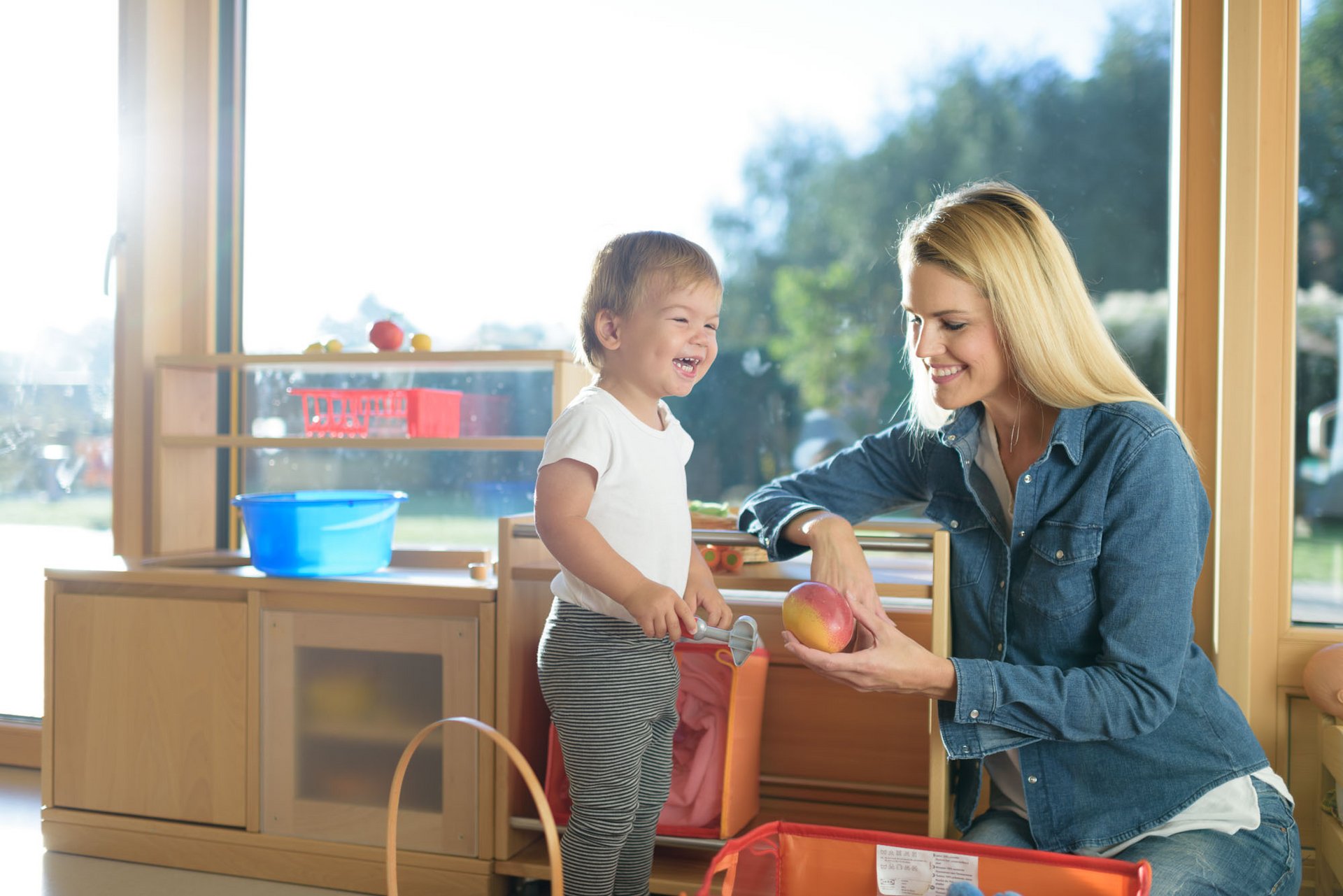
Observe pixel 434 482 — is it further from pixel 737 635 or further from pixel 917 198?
pixel 737 635

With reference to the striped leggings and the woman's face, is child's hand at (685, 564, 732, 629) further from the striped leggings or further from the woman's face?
the woman's face

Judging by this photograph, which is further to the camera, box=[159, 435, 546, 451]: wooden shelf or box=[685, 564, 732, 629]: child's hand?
box=[159, 435, 546, 451]: wooden shelf

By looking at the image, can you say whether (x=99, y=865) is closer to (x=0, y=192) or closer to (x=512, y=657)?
(x=512, y=657)

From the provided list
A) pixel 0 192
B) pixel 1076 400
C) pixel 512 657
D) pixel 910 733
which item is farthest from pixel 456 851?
pixel 0 192

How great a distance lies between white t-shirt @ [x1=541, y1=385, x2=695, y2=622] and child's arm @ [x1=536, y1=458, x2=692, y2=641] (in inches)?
1.1

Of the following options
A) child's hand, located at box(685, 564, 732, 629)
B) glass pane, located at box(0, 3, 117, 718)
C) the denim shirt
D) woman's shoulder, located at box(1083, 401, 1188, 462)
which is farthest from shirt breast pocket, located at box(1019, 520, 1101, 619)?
glass pane, located at box(0, 3, 117, 718)

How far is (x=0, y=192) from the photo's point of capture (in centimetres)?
290

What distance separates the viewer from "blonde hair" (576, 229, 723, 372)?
153cm

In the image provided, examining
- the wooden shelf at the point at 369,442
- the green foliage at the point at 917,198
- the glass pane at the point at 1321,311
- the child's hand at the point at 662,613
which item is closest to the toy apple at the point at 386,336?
the wooden shelf at the point at 369,442

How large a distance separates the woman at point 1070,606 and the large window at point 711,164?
864mm

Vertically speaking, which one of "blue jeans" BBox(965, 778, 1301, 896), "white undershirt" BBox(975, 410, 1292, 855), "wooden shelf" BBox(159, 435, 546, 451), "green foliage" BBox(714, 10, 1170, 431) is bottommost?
"blue jeans" BBox(965, 778, 1301, 896)

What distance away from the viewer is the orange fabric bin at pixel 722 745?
6.04 feet

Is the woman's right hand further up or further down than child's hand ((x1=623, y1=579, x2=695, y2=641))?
further up

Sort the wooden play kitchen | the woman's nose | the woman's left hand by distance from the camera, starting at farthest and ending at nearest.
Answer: the wooden play kitchen < the woman's nose < the woman's left hand
